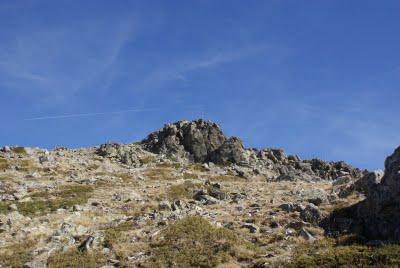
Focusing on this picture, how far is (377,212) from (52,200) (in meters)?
28.3

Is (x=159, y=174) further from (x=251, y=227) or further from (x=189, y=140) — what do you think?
(x=251, y=227)

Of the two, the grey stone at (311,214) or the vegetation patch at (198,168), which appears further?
the vegetation patch at (198,168)

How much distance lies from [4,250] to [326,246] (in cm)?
1762

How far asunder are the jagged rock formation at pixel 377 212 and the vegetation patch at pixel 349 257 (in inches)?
74.0

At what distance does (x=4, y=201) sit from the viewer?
1748 inches

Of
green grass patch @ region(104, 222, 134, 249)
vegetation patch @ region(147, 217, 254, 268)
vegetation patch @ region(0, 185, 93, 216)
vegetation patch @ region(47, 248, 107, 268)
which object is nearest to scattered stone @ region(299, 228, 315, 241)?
vegetation patch @ region(147, 217, 254, 268)

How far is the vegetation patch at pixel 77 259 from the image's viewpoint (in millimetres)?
26386

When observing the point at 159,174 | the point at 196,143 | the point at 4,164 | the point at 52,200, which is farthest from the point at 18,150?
the point at 52,200

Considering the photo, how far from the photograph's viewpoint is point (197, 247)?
88.9 ft

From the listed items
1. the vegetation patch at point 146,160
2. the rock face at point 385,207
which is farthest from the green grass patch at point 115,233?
the vegetation patch at point 146,160

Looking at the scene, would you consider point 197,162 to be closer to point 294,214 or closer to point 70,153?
point 70,153

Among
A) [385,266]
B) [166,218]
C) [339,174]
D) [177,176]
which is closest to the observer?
[385,266]

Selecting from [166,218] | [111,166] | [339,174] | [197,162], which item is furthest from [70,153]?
[166,218]

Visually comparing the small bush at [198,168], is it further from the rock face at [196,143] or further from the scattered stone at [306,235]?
the scattered stone at [306,235]
